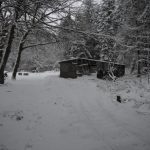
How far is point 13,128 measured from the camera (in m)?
5.13

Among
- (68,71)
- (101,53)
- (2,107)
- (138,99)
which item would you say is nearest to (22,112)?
(2,107)

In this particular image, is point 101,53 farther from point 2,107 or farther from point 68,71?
point 2,107

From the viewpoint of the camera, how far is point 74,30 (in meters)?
7.77

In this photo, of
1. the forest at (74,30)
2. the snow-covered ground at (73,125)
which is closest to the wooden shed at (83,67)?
the forest at (74,30)

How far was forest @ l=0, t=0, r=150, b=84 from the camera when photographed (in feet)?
21.9

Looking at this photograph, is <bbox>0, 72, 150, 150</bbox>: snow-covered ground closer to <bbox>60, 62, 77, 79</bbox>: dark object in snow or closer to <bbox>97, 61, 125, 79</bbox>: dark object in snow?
<bbox>97, 61, 125, 79</bbox>: dark object in snow

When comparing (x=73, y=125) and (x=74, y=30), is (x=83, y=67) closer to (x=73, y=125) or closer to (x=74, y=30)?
(x=74, y=30)

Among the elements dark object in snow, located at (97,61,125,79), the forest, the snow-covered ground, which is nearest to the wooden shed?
dark object in snow, located at (97,61,125,79)

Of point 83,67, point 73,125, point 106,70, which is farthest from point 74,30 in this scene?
point 83,67

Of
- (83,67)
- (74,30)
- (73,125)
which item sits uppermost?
(74,30)

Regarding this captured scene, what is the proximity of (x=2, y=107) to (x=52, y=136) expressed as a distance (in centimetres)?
314

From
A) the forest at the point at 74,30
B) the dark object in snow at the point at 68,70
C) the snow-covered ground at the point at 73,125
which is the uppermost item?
the forest at the point at 74,30

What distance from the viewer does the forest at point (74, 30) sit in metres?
6.68

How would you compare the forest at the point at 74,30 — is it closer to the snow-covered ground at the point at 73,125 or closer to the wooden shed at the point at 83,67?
the wooden shed at the point at 83,67
